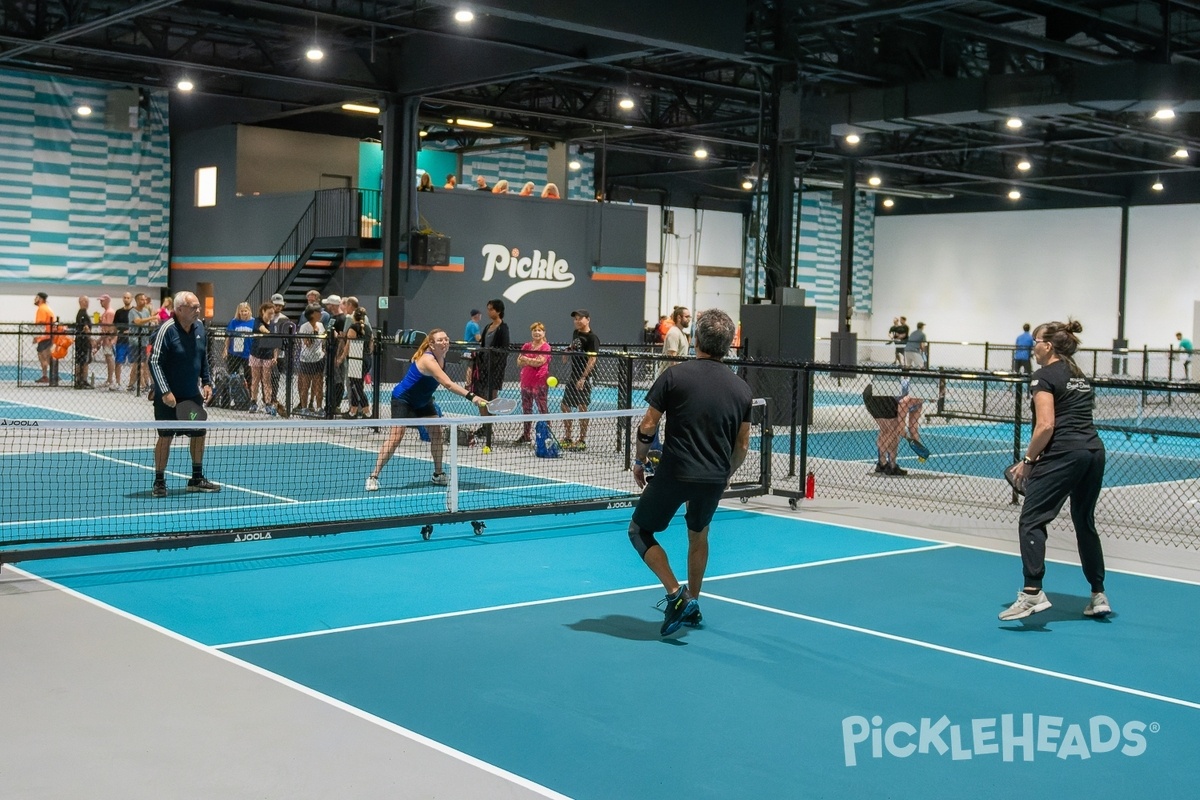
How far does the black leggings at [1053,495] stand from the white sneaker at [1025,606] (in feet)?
0.27

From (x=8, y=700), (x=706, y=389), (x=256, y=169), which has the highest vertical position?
(x=256, y=169)

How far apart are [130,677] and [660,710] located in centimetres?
279

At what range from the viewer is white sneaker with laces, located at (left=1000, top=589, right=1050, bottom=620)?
845 centimetres

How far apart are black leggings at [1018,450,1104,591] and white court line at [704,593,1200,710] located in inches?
44.4

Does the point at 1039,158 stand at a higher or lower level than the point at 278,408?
higher

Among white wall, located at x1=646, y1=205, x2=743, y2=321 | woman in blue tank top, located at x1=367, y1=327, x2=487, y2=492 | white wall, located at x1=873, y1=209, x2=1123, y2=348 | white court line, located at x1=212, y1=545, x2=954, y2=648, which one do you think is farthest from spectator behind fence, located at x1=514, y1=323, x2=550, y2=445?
white wall, located at x1=873, y1=209, x2=1123, y2=348

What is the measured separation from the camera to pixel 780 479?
599 inches

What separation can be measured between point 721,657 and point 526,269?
25.4 meters

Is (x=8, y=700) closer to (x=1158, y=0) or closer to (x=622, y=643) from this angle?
(x=622, y=643)

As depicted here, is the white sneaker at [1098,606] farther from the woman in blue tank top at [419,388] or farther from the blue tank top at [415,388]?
the blue tank top at [415,388]

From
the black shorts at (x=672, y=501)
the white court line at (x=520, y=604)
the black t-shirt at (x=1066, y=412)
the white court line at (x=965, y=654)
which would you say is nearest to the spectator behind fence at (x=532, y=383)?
the white court line at (x=520, y=604)

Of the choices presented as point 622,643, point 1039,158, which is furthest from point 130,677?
point 1039,158

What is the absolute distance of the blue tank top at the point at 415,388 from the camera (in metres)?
13.4

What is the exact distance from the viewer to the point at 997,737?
6.10m
